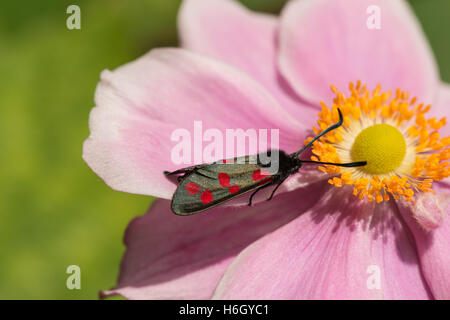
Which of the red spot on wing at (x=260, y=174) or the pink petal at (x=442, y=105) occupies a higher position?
the pink petal at (x=442, y=105)

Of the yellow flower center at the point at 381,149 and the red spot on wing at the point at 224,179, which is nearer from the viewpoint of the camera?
the red spot on wing at the point at 224,179

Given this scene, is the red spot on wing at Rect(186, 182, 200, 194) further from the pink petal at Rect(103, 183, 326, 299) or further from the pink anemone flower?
the pink petal at Rect(103, 183, 326, 299)

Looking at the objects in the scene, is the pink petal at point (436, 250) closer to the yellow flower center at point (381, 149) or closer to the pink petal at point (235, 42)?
the yellow flower center at point (381, 149)

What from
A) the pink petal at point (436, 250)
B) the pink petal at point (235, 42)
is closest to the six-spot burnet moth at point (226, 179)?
the pink petal at point (436, 250)

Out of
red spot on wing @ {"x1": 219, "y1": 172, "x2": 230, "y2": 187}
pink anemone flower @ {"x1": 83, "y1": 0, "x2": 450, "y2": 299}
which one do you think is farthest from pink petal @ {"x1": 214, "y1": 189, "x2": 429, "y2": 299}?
red spot on wing @ {"x1": 219, "y1": 172, "x2": 230, "y2": 187}

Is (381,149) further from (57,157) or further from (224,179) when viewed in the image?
(57,157)

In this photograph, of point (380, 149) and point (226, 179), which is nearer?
point (226, 179)

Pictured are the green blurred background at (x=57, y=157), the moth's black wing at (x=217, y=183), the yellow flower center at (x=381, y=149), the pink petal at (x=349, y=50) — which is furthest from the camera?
the green blurred background at (x=57, y=157)

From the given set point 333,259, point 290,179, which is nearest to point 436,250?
point 333,259
